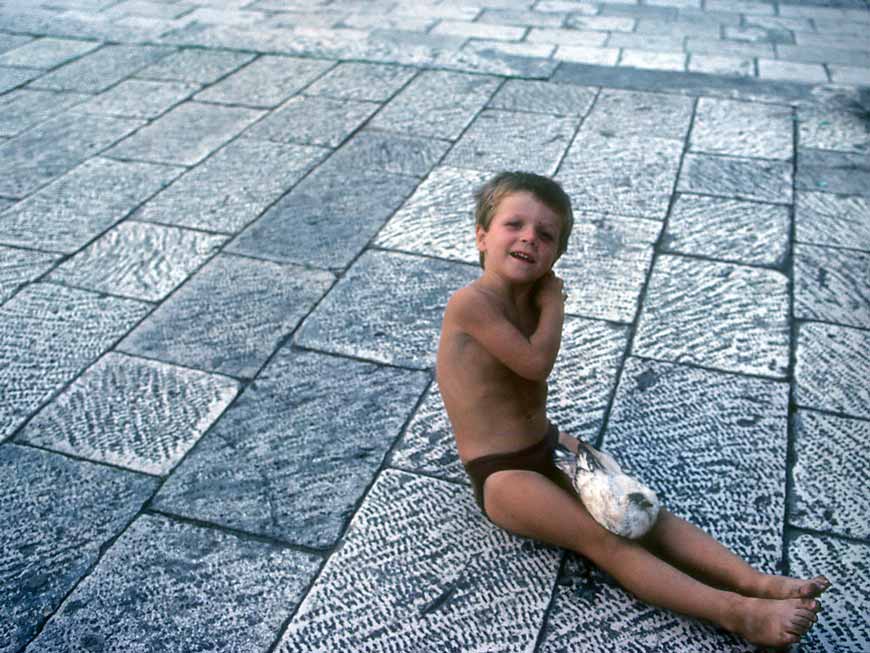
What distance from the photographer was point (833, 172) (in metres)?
4.50

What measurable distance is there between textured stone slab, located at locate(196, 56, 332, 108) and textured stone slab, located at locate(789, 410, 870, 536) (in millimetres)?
3788

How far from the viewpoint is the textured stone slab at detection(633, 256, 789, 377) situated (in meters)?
3.10

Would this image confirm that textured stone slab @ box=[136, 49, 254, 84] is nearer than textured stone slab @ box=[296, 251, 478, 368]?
No

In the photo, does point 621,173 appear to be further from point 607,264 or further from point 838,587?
point 838,587

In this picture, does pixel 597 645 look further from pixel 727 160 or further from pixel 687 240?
pixel 727 160

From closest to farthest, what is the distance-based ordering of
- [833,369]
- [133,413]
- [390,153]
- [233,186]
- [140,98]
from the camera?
1. [133,413]
2. [833,369]
3. [233,186]
4. [390,153]
5. [140,98]

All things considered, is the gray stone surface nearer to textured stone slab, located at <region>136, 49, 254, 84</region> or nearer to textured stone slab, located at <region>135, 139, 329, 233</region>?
textured stone slab, located at <region>135, 139, 329, 233</region>

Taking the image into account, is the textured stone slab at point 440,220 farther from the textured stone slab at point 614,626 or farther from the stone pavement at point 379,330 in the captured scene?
the textured stone slab at point 614,626

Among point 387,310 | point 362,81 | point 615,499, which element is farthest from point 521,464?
point 362,81

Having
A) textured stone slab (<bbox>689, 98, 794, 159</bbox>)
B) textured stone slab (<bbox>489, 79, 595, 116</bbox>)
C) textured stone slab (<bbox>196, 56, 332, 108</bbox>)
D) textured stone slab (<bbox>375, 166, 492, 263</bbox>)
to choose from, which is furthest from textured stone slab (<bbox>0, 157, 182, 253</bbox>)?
textured stone slab (<bbox>689, 98, 794, 159</bbox>)

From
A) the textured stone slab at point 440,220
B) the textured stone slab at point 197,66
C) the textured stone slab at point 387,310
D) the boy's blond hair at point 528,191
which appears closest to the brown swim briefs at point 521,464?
the boy's blond hair at point 528,191

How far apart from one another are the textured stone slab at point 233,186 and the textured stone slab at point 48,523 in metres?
1.61

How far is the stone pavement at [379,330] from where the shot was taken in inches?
88.1

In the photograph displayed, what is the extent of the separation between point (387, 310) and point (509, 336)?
1.25 meters
